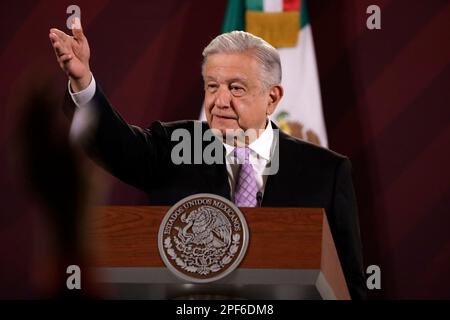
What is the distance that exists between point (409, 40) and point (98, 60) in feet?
4.17

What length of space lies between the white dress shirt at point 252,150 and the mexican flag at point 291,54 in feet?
3.86

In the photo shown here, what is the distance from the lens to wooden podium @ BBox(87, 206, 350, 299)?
171 cm

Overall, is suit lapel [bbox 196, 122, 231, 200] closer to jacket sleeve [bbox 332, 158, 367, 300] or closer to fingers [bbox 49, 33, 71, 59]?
jacket sleeve [bbox 332, 158, 367, 300]

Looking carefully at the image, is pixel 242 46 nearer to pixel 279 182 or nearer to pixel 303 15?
pixel 279 182

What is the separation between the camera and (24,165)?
3455 mm

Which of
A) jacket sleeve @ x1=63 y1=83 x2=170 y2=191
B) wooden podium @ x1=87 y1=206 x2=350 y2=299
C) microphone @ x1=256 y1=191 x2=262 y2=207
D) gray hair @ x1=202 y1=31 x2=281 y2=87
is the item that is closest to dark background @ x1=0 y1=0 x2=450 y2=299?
jacket sleeve @ x1=63 y1=83 x2=170 y2=191

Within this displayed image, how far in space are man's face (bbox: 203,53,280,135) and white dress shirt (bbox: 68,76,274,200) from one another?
0.16ft

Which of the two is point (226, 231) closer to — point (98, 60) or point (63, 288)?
point (63, 288)

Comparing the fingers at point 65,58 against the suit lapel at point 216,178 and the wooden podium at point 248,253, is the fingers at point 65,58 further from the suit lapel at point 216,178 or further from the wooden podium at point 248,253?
the suit lapel at point 216,178

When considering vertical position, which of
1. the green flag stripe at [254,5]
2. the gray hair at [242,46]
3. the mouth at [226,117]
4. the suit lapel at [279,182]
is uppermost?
the green flag stripe at [254,5]

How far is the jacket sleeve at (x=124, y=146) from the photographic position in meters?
2.29

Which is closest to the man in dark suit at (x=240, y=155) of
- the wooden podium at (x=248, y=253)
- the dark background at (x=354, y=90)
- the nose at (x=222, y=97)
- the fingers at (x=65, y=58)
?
the nose at (x=222, y=97)

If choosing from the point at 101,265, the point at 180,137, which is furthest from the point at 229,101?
the point at 101,265

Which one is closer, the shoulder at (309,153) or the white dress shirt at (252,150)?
the white dress shirt at (252,150)
